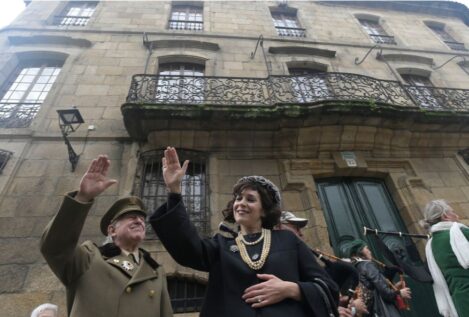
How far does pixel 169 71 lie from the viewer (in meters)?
9.09

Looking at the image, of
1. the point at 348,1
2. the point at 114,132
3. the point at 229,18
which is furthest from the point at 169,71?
the point at 348,1

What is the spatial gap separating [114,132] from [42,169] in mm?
1652

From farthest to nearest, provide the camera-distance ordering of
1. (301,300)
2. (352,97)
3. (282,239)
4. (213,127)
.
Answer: (352,97)
(213,127)
(282,239)
(301,300)

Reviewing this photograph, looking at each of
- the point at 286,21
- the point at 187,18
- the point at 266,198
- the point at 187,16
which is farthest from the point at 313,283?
the point at 286,21

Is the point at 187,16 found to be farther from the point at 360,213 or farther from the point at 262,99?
the point at 360,213

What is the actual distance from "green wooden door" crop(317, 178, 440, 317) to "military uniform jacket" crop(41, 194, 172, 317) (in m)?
4.15

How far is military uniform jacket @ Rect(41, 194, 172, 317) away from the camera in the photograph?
178 centimetres

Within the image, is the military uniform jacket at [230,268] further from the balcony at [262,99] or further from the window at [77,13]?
the window at [77,13]

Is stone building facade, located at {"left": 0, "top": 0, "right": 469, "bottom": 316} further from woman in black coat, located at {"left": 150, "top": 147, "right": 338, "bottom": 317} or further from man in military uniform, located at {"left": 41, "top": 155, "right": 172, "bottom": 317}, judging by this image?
woman in black coat, located at {"left": 150, "top": 147, "right": 338, "bottom": 317}

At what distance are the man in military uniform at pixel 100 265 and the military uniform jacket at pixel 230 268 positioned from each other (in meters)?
0.54

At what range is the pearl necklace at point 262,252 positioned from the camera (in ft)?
5.91

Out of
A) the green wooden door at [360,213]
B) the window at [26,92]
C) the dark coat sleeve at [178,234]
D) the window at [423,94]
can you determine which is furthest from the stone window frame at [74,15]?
the window at [423,94]

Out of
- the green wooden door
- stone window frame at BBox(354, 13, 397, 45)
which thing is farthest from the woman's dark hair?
stone window frame at BBox(354, 13, 397, 45)

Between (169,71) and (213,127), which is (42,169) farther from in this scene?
(169,71)
